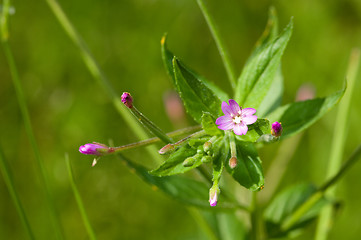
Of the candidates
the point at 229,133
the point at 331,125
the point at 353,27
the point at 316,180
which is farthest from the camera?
the point at 353,27

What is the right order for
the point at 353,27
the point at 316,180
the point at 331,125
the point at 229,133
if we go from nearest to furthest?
the point at 229,133
the point at 316,180
the point at 331,125
the point at 353,27

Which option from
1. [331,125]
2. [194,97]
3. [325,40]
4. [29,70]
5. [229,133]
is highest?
[29,70]

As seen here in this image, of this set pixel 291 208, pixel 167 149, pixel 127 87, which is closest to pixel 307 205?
pixel 291 208

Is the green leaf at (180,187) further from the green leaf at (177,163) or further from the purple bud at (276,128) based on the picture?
the purple bud at (276,128)

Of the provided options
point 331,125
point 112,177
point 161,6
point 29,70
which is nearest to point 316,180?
point 331,125

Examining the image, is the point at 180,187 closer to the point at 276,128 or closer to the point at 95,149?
the point at 95,149

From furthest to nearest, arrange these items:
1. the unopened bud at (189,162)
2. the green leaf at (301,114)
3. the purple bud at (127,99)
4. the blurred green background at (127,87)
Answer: the blurred green background at (127,87)
the green leaf at (301,114)
the unopened bud at (189,162)
the purple bud at (127,99)

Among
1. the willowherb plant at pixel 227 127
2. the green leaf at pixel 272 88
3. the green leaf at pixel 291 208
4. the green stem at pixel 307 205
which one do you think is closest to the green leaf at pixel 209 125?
the willowherb plant at pixel 227 127

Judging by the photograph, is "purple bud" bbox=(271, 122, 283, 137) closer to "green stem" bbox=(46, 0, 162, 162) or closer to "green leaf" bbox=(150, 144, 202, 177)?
"green leaf" bbox=(150, 144, 202, 177)

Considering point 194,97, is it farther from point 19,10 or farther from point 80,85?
point 19,10
